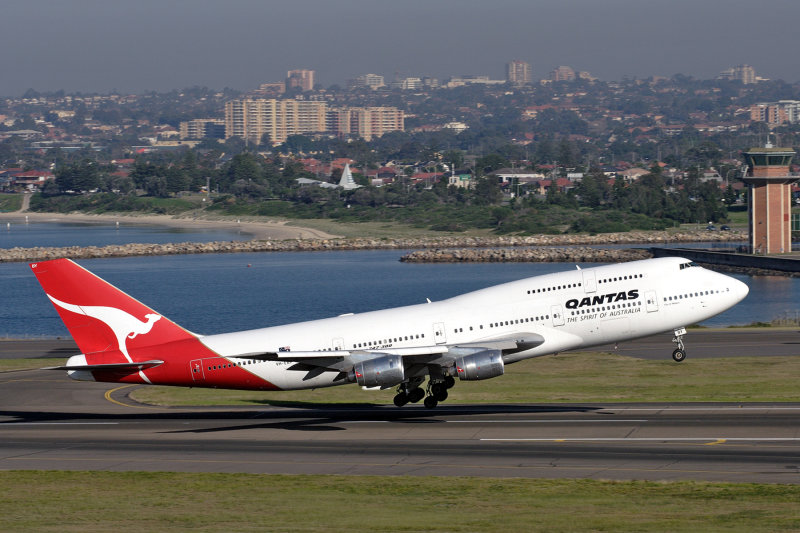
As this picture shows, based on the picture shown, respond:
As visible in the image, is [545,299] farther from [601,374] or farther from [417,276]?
[417,276]

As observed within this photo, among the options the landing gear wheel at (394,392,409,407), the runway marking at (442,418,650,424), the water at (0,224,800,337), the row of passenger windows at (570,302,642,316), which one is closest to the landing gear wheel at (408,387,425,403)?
the landing gear wheel at (394,392,409,407)

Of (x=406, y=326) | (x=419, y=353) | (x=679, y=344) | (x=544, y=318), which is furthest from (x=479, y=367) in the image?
(x=679, y=344)

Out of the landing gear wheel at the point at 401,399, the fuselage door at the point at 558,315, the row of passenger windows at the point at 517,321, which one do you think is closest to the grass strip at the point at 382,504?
the row of passenger windows at the point at 517,321

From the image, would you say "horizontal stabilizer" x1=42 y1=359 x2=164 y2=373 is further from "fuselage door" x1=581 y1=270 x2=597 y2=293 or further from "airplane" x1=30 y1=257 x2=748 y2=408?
"fuselage door" x1=581 y1=270 x2=597 y2=293

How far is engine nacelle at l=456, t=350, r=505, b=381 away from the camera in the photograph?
46469mm

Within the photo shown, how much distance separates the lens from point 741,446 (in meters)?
41.1

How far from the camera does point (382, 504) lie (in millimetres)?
34469

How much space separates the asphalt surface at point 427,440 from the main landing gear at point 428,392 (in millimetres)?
632

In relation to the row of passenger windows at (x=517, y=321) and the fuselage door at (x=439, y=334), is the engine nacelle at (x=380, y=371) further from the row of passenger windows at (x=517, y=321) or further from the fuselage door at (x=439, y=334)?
the row of passenger windows at (x=517, y=321)

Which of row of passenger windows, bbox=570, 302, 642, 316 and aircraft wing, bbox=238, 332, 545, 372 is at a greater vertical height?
row of passenger windows, bbox=570, 302, 642, 316

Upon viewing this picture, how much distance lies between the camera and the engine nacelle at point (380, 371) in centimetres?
4662

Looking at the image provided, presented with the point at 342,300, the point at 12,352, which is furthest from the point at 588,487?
the point at 342,300

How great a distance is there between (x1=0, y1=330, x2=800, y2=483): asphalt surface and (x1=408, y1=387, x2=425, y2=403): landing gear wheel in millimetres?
641

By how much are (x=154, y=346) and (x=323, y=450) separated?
36.2 feet
